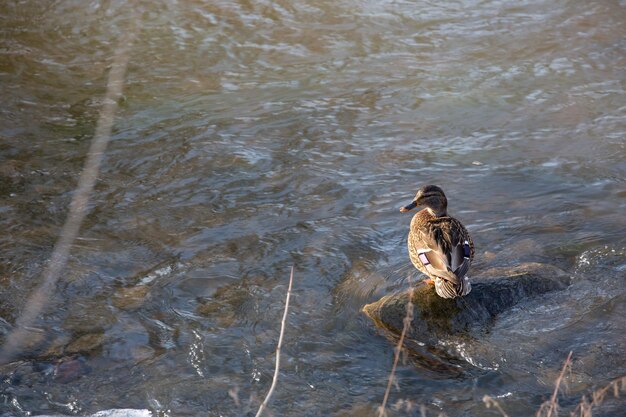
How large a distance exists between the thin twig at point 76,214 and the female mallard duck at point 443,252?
2.51m

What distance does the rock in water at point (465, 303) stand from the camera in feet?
18.5

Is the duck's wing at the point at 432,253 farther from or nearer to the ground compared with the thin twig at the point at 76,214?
farther from the ground

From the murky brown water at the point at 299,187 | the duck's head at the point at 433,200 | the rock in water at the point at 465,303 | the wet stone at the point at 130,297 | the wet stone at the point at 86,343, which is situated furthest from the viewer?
the duck's head at the point at 433,200

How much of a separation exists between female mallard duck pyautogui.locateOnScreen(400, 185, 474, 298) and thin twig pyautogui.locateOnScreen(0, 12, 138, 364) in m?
2.51

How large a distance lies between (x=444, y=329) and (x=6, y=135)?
501 centimetres

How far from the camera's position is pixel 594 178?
25.8 feet

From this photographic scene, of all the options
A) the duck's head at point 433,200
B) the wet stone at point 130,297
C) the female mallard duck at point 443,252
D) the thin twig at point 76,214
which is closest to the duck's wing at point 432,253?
the female mallard duck at point 443,252

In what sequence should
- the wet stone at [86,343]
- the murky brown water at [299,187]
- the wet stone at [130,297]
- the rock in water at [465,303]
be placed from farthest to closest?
the wet stone at [130,297] → the rock in water at [465,303] → the wet stone at [86,343] → the murky brown water at [299,187]

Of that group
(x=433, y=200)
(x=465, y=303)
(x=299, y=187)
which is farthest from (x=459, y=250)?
(x=299, y=187)

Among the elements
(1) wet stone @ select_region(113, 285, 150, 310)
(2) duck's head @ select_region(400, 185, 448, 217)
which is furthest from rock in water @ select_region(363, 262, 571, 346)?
(1) wet stone @ select_region(113, 285, 150, 310)

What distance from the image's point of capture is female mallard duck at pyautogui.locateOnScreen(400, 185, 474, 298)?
18.4 ft

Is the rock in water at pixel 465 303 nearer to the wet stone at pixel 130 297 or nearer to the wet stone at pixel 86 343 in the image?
the wet stone at pixel 130 297

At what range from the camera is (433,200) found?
21.8 feet

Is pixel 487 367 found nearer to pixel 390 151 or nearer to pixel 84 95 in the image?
pixel 390 151
